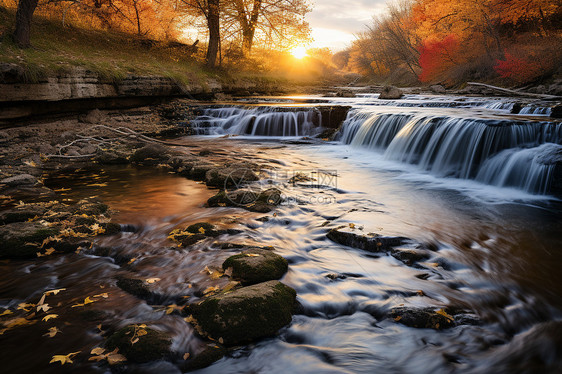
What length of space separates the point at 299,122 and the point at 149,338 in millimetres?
11850

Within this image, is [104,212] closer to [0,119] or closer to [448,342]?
[448,342]

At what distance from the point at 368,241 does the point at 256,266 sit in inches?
66.1

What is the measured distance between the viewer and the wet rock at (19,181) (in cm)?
640

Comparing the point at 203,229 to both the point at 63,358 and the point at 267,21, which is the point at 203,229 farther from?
the point at 267,21

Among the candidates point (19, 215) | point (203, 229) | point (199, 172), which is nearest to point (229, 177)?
point (199, 172)

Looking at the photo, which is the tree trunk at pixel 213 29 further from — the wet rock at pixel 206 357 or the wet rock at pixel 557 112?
the wet rock at pixel 206 357

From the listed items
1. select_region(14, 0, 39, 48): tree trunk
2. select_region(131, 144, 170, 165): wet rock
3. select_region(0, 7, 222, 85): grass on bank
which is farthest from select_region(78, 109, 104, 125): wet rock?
select_region(131, 144, 170, 165): wet rock

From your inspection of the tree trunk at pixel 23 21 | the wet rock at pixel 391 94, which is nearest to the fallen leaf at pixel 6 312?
the tree trunk at pixel 23 21

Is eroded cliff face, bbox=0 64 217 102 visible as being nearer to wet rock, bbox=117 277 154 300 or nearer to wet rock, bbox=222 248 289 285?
wet rock, bbox=117 277 154 300

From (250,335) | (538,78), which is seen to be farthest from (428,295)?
(538,78)

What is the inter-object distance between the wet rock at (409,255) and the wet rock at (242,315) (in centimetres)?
184

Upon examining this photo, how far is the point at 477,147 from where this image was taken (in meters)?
8.05

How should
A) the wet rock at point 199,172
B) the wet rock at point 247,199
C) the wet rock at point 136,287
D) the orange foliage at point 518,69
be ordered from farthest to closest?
the orange foliage at point 518,69, the wet rock at point 199,172, the wet rock at point 247,199, the wet rock at point 136,287

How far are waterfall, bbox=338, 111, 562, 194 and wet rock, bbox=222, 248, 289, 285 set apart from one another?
598 centimetres
